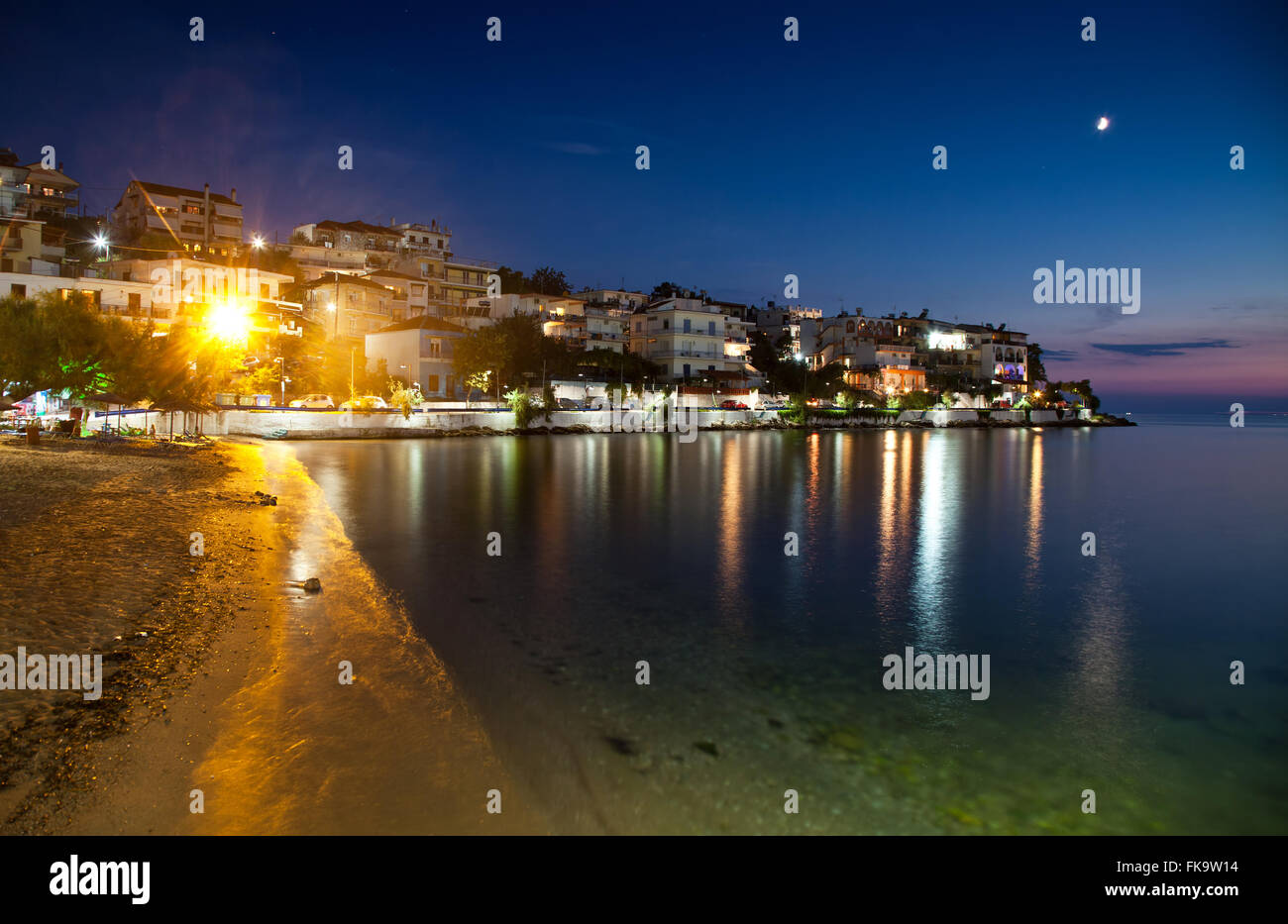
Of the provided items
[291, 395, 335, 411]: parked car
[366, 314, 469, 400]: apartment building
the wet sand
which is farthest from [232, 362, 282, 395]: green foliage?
the wet sand

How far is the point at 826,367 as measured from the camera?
93.1 metres

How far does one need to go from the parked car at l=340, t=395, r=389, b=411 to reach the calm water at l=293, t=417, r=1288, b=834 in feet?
87.8

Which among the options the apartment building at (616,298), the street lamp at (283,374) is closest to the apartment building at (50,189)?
the street lamp at (283,374)

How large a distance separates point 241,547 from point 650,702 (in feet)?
32.4

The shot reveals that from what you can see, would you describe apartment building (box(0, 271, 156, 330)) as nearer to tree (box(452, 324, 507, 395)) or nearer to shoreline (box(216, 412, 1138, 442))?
shoreline (box(216, 412, 1138, 442))

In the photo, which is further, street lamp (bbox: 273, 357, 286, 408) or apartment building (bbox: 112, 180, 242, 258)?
apartment building (bbox: 112, 180, 242, 258)

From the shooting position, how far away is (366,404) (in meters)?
56.2

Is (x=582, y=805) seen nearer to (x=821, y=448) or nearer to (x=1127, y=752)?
(x=1127, y=752)

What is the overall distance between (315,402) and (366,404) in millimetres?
3560

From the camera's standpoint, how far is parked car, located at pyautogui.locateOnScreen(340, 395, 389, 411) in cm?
5528

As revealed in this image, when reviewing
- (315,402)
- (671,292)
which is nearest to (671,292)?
(671,292)

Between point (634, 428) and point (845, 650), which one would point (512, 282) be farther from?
point (845, 650)
